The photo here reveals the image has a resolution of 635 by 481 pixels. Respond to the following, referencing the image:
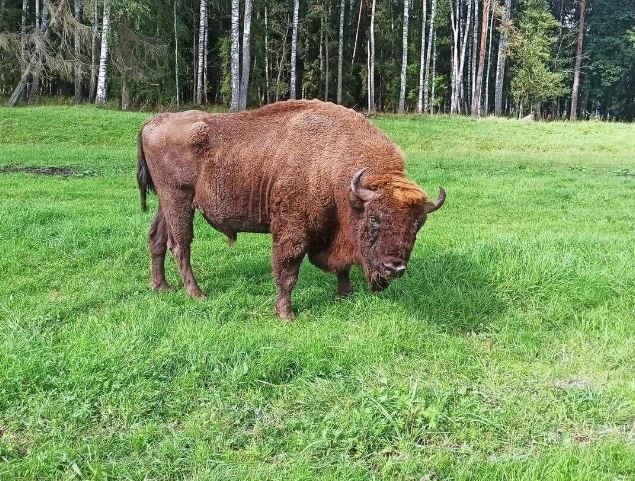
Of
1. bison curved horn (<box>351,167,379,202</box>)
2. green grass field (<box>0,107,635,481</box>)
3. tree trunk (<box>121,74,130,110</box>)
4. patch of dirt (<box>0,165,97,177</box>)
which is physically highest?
tree trunk (<box>121,74,130,110</box>)

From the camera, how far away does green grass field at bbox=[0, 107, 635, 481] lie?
359 centimetres

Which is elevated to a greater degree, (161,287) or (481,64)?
(481,64)

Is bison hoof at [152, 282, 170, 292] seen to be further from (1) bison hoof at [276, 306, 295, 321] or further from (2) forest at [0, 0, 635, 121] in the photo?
(2) forest at [0, 0, 635, 121]

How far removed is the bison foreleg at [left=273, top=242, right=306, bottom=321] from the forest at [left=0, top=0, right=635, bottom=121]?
847 inches

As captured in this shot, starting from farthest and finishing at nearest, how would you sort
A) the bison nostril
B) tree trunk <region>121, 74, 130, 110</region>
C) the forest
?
tree trunk <region>121, 74, 130, 110</region>
the forest
the bison nostril

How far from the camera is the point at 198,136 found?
6438mm

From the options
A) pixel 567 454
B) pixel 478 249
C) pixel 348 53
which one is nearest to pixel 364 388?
pixel 567 454

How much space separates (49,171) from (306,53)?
31.6 meters

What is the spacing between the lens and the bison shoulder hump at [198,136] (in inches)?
253

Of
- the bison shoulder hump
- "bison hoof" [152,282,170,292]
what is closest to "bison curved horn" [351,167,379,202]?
the bison shoulder hump

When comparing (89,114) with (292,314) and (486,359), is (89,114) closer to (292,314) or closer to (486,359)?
(292,314)

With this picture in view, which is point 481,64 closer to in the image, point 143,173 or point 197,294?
point 143,173

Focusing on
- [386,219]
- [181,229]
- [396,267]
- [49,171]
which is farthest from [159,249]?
[49,171]

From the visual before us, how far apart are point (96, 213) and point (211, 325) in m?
5.29
